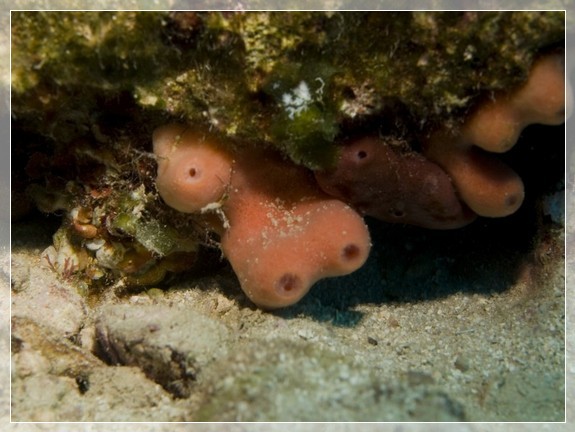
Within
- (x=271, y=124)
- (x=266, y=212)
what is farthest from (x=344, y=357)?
(x=271, y=124)

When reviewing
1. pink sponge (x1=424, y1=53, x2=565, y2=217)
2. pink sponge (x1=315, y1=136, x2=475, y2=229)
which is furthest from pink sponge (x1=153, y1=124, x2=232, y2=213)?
pink sponge (x1=424, y1=53, x2=565, y2=217)

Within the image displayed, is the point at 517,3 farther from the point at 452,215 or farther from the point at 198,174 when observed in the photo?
the point at 198,174

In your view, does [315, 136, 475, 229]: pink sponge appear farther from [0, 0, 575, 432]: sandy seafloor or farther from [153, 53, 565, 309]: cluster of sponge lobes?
[0, 0, 575, 432]: sandy seafloor

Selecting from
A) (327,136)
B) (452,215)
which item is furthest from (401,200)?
(327,136)

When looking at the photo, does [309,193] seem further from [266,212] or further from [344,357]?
[344,357]

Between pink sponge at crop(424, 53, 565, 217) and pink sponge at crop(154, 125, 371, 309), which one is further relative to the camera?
pink sponge at crop(154, 125, 371, 309)

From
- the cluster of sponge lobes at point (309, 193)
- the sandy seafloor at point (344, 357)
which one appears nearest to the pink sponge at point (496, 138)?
the cluster of sponge lobes at point (309, 193)
